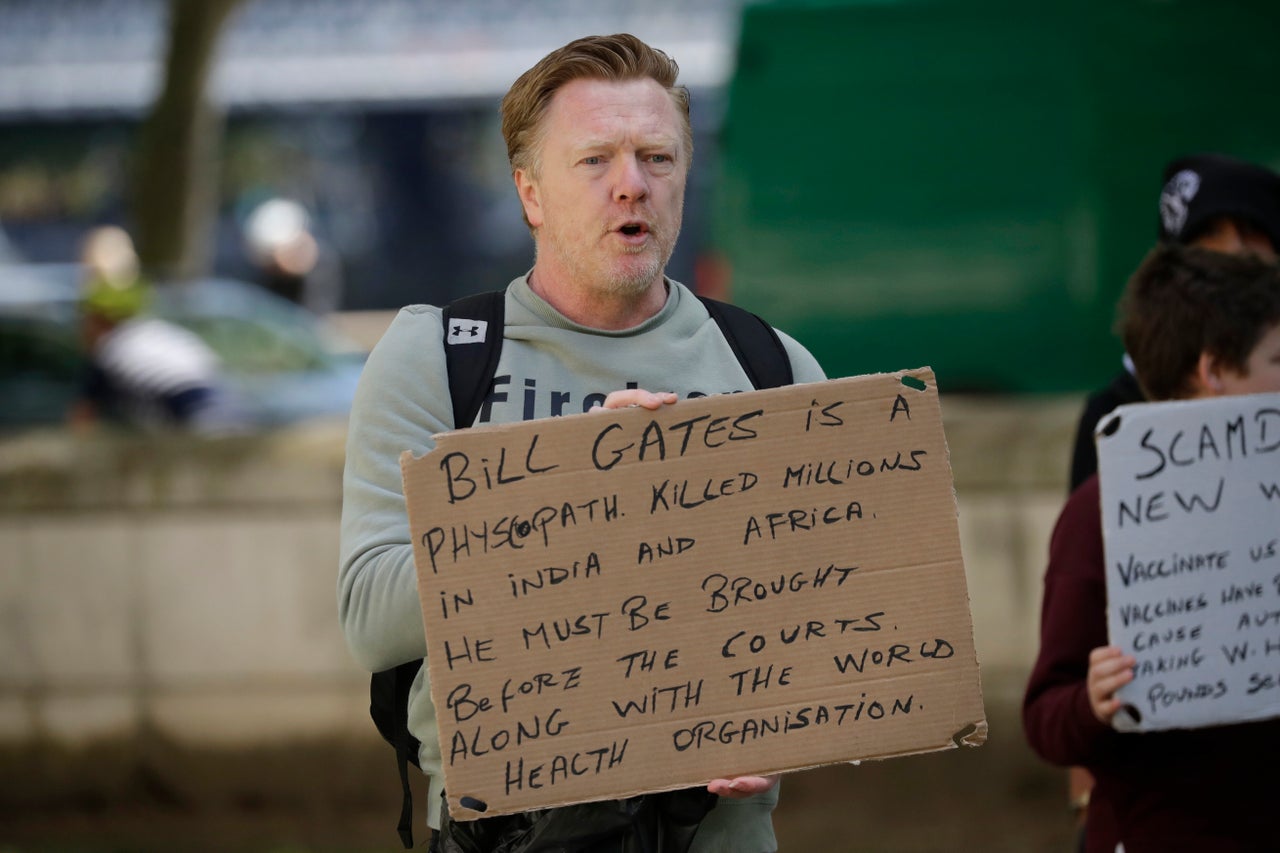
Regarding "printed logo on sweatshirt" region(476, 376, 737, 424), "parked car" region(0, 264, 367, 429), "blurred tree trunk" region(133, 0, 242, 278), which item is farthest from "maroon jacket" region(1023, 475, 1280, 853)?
"blurred tree trunk" region(133, 0, 242, 278)

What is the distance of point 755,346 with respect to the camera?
276cm

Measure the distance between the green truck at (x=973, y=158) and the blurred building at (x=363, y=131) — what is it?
8.91 m

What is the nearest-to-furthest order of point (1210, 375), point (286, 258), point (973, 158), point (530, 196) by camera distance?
point (530, 196), point (1210, 375), point (973, 158), point (286, 258)

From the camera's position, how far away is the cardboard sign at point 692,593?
2.41 meters

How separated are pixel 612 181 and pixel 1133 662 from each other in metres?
1.06

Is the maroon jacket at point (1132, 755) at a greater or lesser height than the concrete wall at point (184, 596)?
greater

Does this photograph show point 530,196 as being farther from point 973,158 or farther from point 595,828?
point 973,158

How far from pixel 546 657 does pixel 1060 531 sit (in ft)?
3.39

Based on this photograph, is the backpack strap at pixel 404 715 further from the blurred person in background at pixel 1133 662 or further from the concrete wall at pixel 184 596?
the concrete wall at pixel 184 596

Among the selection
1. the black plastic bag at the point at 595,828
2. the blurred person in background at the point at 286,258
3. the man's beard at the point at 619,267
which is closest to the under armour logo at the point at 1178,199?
the man's beard at the point at 619,267

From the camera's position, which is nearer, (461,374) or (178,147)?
(461,374)

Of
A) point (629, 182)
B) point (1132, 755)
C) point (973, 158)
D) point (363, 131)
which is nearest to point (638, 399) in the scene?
point (629, 182)

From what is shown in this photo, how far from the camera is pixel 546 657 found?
95.3 inches

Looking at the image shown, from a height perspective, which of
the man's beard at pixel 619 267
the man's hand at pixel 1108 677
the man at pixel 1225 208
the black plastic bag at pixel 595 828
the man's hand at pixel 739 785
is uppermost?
the man at pixel 1225 208
